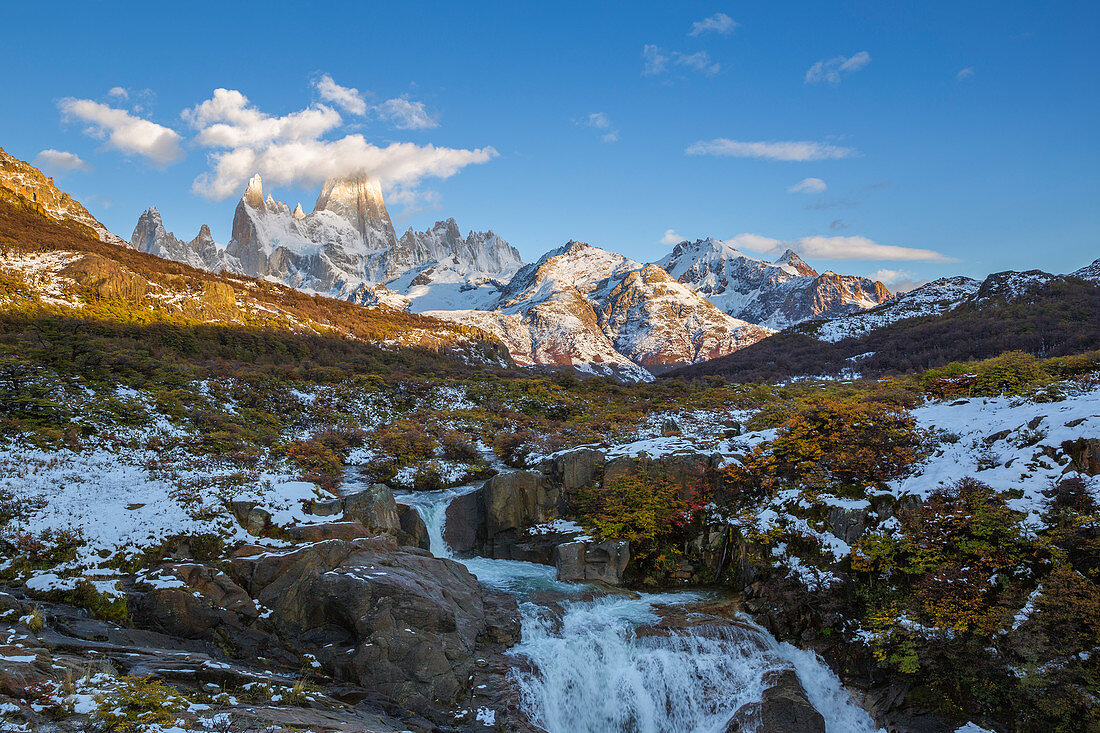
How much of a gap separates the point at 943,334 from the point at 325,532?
70.7 m

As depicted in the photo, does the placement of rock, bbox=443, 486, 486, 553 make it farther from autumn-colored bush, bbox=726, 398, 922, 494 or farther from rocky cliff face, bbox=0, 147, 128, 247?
rocky cliff face, bbox=0, 147, 128, 247

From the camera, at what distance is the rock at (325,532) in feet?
47.5

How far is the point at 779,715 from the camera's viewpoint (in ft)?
37.2

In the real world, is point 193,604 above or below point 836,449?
below

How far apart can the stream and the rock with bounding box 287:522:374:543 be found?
17.1ft

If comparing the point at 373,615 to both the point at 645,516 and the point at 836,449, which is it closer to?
the point at 645,516

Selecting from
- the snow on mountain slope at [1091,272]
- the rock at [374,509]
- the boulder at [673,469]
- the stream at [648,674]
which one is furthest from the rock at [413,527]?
the snow on mountain slope at [1091,272]

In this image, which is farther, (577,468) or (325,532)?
(577,468)

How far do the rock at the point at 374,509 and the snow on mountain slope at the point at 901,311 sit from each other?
3233 inches

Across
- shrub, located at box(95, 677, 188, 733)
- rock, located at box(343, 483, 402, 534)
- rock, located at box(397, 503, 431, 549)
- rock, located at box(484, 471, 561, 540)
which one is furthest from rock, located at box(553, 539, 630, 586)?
shrub, located at box(95, 677, 188, 733)

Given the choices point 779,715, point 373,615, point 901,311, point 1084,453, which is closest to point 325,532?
point 373,615

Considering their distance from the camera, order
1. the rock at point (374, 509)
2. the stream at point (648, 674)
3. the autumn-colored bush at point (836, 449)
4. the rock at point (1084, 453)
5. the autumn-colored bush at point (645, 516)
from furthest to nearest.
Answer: the autumn-colored bush at point (645, 516) < the rock at point (374, 509) < the autumn-colored bush at point (836, 449) < the rock at point (1084, 453) < the stream at point (648, 674)

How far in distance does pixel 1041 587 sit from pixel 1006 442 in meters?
4.97

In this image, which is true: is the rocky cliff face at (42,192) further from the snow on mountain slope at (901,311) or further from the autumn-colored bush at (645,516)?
the snow on mountain slope at (901,311)
